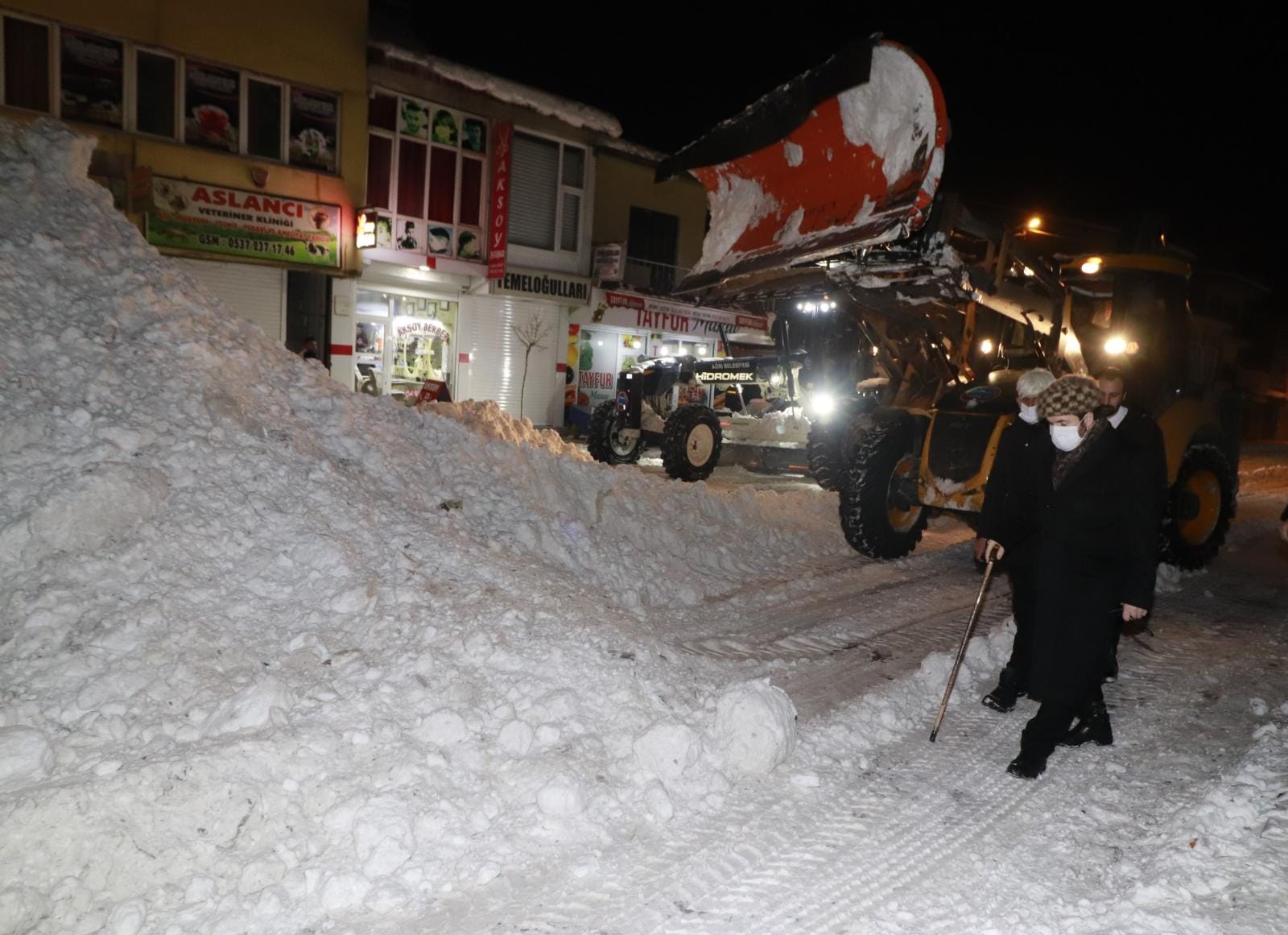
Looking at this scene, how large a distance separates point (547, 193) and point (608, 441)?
1045cm

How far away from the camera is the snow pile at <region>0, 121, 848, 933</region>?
10.1 ft

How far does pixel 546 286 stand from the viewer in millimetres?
20828

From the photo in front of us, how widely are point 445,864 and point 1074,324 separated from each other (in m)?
8.01

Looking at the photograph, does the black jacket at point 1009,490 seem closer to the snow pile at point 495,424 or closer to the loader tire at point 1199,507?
the loader tire at point 1199,507

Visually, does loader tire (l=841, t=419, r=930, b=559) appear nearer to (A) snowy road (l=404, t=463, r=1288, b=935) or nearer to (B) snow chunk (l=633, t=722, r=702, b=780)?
(A) snowy road (l=404, t=463, r=1288, b=935)

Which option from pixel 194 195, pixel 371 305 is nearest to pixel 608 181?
pixel 371 305

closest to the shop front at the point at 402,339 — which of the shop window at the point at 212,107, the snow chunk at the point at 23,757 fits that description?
Answer: the shop window at the point at 212,107

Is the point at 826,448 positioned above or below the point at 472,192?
below

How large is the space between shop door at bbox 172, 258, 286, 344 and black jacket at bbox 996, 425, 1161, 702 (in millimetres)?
15319

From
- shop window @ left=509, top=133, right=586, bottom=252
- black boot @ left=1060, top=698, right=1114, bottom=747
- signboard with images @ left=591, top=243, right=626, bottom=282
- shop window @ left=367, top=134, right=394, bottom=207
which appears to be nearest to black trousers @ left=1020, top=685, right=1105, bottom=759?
black boot @ left=1060, top=698, right=1114, bottom=747

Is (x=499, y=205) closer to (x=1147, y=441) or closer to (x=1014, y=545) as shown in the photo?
(x=1014, y=545)

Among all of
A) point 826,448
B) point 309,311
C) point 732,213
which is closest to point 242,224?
point 309,311

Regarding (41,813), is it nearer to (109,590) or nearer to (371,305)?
(109,590)

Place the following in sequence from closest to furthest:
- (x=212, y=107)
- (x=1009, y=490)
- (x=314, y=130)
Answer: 1. (x=1009, y=490)
2. (x=212, y=107)
3. (x=314, y=130)
